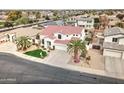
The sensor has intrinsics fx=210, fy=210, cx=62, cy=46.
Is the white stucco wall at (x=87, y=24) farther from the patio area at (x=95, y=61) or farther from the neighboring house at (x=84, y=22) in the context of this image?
the patio area at (x=95, y=61)

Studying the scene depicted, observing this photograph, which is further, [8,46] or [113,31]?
[8,46]

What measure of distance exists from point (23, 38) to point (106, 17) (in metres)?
1.22

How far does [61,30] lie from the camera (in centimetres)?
302

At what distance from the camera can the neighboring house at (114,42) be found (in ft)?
9.58

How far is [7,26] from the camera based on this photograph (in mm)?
3033

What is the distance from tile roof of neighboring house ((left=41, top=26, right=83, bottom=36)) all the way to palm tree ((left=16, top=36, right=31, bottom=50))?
0.24 m

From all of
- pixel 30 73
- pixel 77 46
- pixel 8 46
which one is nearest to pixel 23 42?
pixel 8 46

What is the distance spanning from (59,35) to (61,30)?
8cm

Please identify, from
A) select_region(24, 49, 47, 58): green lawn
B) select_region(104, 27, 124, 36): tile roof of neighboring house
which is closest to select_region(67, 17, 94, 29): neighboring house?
select_region(104, 27, 124, 36): tile roof of neighboring house

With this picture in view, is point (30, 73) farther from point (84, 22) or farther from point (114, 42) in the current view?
point (114, 42)

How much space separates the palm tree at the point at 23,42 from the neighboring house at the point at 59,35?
20 cm

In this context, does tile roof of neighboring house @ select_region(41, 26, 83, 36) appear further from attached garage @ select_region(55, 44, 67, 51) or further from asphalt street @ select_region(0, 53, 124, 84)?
asphalt street @ select_region(0, 53, 124, 84)
